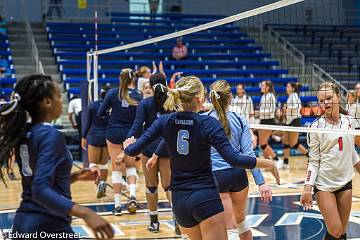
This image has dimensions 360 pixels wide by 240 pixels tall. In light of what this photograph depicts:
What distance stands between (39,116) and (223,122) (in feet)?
5.97

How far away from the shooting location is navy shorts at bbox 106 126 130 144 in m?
7.28

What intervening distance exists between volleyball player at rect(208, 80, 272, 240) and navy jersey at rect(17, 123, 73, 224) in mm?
1783

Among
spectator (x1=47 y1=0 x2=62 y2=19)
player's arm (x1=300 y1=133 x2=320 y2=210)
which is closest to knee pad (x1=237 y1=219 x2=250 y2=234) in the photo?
player's arm (x1=300 y1=133 x2=320 y2=210)

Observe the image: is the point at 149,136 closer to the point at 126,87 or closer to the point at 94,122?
the point at 126,87

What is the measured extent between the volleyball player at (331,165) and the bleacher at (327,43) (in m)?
12.7

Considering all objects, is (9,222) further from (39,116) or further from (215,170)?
(39,116)

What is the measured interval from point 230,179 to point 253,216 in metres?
2.62

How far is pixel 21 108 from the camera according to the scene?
290 centimetres

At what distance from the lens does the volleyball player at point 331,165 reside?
4.55 metres

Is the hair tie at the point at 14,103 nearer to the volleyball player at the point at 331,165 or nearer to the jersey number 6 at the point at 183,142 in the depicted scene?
the jersey number 6 at the point at 183,142

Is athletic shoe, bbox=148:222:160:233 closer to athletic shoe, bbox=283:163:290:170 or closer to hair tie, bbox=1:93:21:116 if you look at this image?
hair tie, bbox=1:93:21:116

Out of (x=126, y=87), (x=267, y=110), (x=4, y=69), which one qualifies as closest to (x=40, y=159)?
(x=126, y=87)

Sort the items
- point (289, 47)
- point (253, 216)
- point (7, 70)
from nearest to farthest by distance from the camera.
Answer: point (253, 216), point (7, 70), point (289, 47)

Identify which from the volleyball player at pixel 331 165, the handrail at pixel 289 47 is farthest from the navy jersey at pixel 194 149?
the handrail at pixel 289 47
